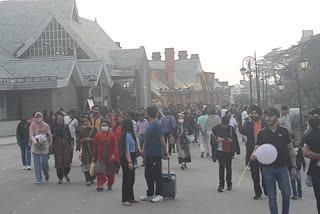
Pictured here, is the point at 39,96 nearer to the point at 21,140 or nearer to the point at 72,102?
the point at 72,102

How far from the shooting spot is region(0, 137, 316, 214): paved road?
8414 mm

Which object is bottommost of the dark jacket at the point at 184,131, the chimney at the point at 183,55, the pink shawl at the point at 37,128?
the dark jacket at the point at 184,131

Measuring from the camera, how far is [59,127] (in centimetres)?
1160

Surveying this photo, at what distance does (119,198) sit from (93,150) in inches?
47.3

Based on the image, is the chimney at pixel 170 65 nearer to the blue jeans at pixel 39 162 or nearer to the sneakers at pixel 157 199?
the blue jeans at pixel 39 162

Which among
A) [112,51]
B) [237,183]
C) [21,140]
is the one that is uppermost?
[112,51]

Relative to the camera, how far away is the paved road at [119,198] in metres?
8.41

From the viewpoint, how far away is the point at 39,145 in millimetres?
11430

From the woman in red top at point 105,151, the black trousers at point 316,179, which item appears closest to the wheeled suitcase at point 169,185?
the woman in red top at point 105,151

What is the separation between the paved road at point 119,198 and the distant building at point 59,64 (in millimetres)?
24071

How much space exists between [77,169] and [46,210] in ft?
18.9

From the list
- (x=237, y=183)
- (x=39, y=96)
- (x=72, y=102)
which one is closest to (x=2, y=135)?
(x=39, y=96)

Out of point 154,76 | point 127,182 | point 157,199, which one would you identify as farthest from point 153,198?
point 154,76

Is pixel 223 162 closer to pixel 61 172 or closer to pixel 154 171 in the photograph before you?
pixel 154 171
